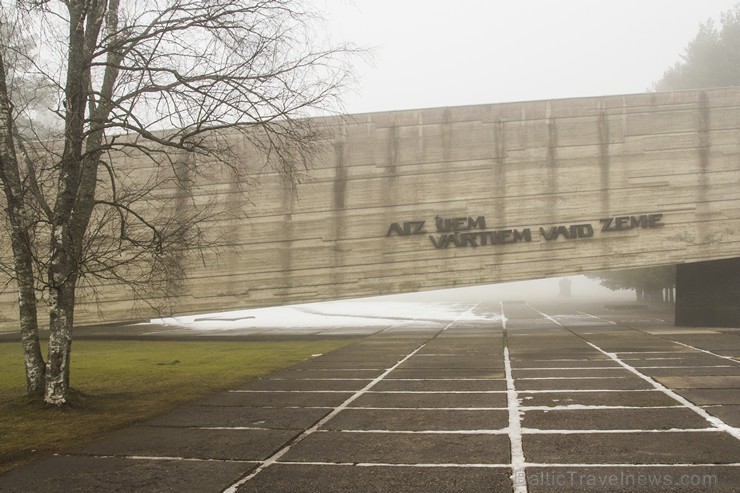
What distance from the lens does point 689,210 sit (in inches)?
864

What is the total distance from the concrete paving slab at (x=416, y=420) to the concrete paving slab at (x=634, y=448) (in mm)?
921

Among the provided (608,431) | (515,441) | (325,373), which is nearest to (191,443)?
(515,441)

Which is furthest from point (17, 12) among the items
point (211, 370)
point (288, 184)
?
point (288, 184)

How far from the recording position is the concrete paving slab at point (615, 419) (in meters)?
6.81

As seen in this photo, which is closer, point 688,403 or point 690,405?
point 690,405

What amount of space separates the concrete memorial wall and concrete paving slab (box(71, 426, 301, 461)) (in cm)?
1494

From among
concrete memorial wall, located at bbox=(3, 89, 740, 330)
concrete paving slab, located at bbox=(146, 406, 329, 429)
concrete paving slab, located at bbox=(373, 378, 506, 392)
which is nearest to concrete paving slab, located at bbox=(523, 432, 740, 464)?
concrete paving slab, located at bbox=(146, 406, 329, 429)

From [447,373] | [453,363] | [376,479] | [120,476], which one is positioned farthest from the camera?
[453,363]

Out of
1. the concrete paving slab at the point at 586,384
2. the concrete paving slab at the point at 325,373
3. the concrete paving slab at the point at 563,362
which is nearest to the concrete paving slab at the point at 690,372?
the concrete paving slab at the point at 586,384

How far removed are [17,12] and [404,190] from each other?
16329 mm

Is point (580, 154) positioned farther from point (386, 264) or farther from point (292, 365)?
point (292, 365)

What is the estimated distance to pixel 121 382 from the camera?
1166 cm

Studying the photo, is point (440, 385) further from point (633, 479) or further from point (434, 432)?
point (633, 479)

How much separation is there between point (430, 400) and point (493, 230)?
1403cm
